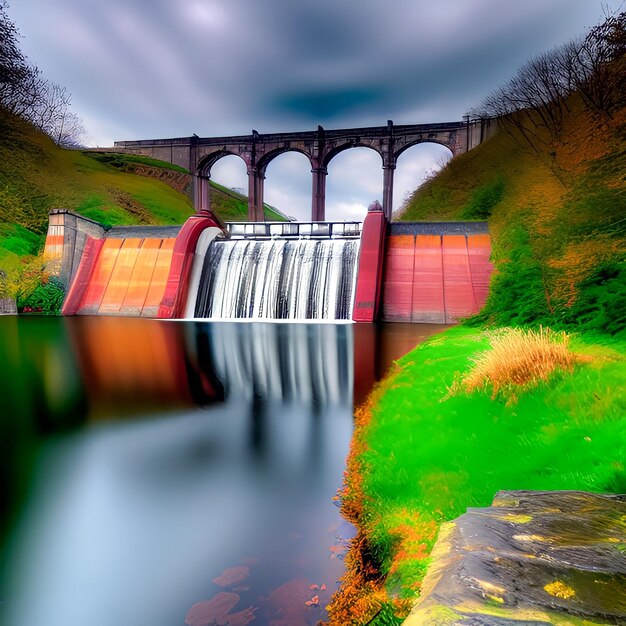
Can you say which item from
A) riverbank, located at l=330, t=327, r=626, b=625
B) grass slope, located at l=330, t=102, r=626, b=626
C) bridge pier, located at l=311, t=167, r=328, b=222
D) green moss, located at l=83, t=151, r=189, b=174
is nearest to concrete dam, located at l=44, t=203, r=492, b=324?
grass slope, located at l=330, t=102, r=626, b=626

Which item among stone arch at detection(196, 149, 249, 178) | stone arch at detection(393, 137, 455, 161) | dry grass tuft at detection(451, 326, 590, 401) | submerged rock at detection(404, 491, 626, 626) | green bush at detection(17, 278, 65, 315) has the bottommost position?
submerged rock at detection(404, 491, 626, 626)

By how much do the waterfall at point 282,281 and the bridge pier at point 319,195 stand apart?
25212 millimetres

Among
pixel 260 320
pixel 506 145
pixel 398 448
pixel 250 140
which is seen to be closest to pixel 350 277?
pixel 260 320

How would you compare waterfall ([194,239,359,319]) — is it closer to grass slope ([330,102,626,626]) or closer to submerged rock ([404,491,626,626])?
grass slope ([330,102,626,626])

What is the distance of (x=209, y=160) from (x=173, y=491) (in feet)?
165

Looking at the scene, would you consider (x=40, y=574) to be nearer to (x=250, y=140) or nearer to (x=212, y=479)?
(x=212, y=479)

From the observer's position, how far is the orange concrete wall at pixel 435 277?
16125 millimetres

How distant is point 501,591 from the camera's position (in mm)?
1370

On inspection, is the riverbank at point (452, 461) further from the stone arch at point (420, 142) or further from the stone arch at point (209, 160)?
the stone arch at point (209, 160)

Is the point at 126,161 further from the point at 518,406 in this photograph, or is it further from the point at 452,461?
the point at 452,461

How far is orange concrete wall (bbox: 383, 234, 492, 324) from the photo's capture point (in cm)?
1612

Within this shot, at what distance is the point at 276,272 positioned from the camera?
59.5 feet

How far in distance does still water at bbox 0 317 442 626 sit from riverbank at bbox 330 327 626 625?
0.83 feet

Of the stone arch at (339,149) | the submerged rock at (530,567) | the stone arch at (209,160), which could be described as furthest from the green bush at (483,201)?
the stone arch at (209,160)
